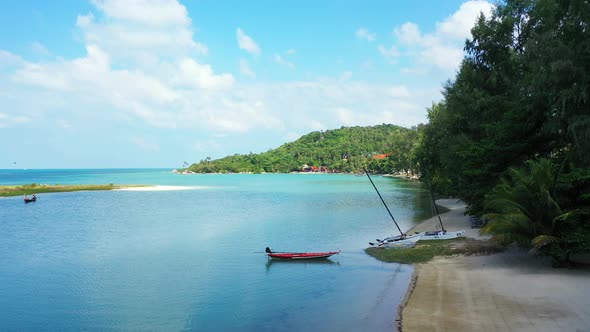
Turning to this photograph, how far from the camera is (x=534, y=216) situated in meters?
17.6

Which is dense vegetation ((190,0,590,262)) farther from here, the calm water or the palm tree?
the calm water

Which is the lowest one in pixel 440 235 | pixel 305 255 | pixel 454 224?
pixel 305 255

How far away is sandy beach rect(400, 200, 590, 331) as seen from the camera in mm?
12688

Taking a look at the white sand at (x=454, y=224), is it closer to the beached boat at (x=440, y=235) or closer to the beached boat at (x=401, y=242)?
the beached boat at (x=440, y=235)

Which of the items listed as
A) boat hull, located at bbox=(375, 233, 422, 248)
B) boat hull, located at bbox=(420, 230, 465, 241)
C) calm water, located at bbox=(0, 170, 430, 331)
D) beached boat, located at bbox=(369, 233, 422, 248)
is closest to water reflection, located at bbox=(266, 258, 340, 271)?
calm water, located at bbox=(0, 170, 430, 331)

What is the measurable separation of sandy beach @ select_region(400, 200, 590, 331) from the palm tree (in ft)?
4.03

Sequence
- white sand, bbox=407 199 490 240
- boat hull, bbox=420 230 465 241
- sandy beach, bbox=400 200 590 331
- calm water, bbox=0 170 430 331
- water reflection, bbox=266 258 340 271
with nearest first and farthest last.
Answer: sandy beach, bbox=400 200 590 331 → calm water, bbox=0 170 430 331 → water reflection, bbox=266 258 340 271 → boat hull, bbox=420 230 465 241 → white sand, bbox=407 199 490 240

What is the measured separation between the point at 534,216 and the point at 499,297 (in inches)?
177

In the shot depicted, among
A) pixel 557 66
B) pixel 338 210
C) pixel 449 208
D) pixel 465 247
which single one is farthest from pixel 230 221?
Result: pixel 557 66

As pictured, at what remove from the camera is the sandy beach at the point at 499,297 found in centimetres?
1269

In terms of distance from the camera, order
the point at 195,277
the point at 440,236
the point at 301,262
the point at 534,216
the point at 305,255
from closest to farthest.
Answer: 1. the point at 534,216
2. the point at 195,277
3. the point at 301,262
4. the point at 305,255
5. the point at 440,236

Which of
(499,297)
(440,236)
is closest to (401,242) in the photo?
(440,236)

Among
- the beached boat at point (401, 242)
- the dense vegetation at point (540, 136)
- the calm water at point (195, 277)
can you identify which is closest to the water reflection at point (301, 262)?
the calm water at point (195, 277)

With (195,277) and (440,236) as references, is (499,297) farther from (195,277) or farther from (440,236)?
(195,277)
